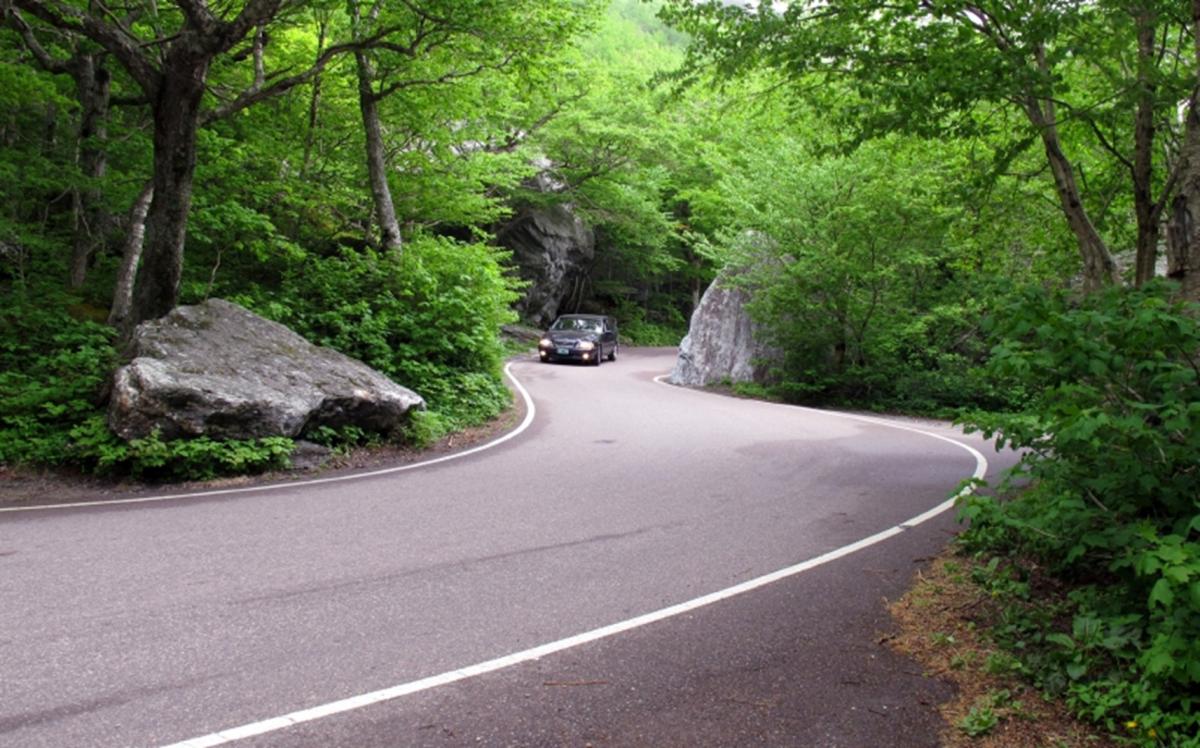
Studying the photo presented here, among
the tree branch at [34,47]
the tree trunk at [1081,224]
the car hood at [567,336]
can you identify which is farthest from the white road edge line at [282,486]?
the car hood at [567,336]

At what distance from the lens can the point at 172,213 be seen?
10258mm

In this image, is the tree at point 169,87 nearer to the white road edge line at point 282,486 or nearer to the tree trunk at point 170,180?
the tree trunk at point 170,180

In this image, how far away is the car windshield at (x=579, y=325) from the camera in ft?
90.8

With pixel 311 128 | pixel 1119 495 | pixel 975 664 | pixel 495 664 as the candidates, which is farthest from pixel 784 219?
pixel 495 664

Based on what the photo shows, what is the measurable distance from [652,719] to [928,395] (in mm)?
18595

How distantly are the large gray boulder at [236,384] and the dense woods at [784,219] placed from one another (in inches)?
13.2

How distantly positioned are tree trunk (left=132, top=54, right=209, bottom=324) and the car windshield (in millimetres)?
17886

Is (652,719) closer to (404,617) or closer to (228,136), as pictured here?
(404,617)

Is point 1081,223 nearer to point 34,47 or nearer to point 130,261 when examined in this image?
point 130,261

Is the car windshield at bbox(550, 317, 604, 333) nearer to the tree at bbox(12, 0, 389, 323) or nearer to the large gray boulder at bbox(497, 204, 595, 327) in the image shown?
the large gray boulder at bbox(497, 204, 595, 327)

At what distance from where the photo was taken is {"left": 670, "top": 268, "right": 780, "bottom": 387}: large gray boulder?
22.5 metres

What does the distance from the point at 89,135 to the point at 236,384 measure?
24.3 feet

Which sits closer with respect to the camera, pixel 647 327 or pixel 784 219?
pixel 784 219

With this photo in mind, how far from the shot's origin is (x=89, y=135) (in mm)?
12789
